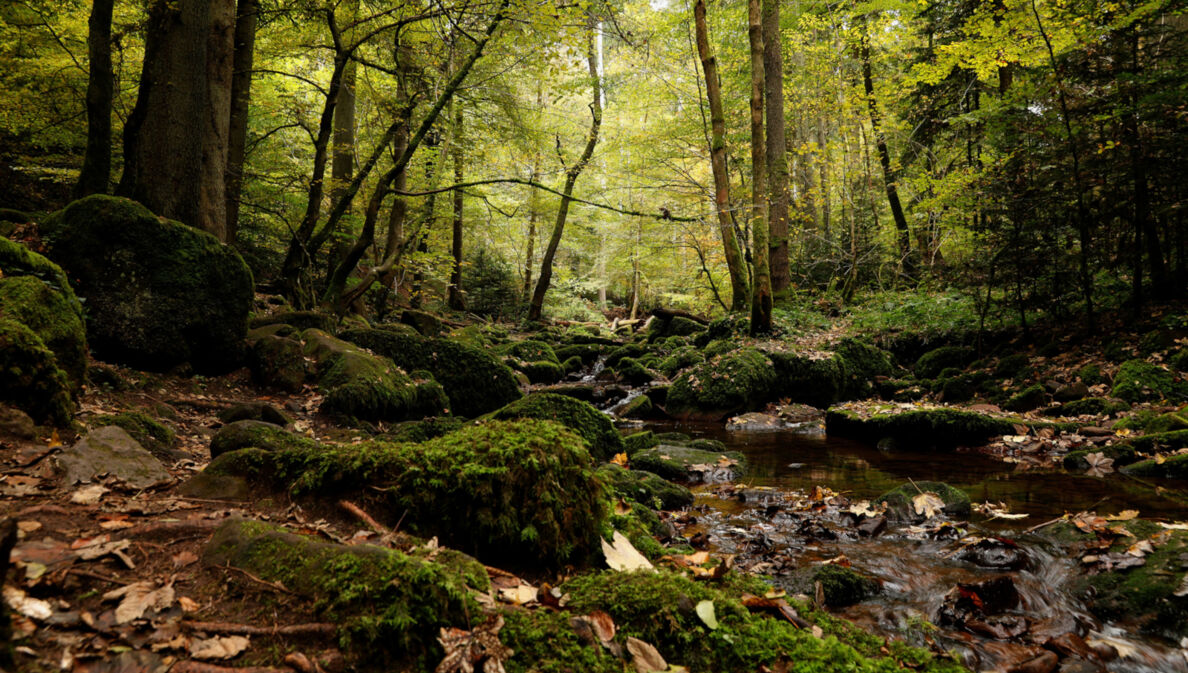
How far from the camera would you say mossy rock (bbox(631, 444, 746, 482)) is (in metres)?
6.60

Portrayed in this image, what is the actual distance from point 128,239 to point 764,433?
8.97m

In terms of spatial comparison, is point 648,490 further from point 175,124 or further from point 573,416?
point 175,124

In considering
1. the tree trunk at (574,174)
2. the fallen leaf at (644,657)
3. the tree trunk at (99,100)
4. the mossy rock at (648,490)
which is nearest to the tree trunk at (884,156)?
the tree trunk at (574,174)

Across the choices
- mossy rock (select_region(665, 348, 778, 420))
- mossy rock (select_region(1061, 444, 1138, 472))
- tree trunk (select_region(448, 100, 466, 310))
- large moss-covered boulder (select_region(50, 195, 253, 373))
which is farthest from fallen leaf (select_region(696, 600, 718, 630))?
tree trunk (select_region(448, 100, 466, 310))

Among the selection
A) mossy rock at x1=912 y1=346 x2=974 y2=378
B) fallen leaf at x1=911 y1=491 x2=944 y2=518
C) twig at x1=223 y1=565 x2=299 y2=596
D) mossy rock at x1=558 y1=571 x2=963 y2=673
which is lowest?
fallen leaf at x1=911 y1=491 x2=944 y2=518

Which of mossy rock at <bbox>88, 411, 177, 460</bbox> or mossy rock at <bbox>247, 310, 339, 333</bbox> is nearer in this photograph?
mossy rock at <bbox>88, 411, 177, 460</bbox>

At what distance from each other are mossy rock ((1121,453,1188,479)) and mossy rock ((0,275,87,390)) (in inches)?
368

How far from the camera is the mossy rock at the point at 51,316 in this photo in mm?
3748

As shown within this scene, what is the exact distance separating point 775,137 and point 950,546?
1262 centimetres

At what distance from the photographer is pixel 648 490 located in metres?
5.11

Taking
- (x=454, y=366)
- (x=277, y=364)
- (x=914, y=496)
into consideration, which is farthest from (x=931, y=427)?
(x=277, y=364)

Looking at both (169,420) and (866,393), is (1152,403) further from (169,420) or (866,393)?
(169,420)

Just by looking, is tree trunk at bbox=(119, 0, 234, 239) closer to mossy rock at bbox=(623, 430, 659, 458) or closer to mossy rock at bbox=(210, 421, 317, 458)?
mossy rock at bbox=(210, 421, 317, 458)

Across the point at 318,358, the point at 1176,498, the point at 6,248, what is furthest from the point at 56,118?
the point at 1176,498
